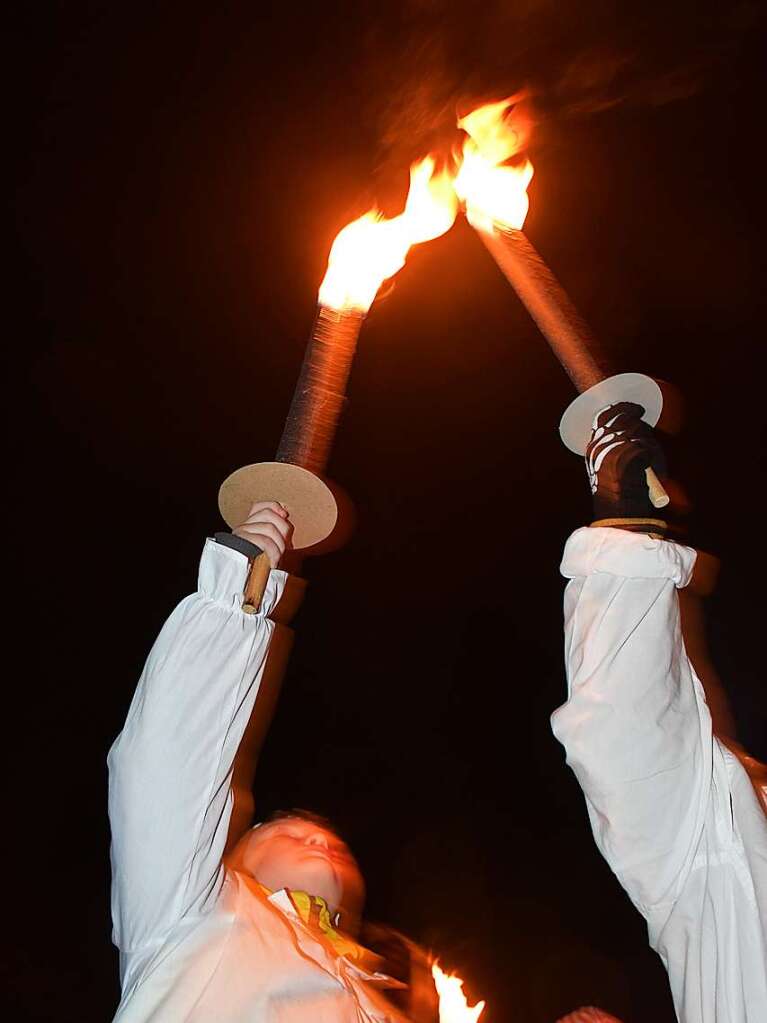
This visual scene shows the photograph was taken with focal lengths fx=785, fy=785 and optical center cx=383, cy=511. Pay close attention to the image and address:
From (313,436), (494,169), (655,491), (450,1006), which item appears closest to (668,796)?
(655,491)

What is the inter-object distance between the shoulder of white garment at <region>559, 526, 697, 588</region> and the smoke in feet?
10.7

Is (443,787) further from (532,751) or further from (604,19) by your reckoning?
(604,19)

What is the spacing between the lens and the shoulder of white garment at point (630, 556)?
1.90 m

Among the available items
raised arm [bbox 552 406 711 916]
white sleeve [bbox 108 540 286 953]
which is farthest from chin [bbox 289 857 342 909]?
raised arm [bbox 552 406 711 916]

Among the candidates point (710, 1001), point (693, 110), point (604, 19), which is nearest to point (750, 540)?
point (693, 110)

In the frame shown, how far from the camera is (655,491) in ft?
6.65

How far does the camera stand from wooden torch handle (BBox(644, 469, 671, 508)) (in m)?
2.01

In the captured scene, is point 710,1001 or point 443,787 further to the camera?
point 443,787

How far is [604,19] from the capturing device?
4551 millimetres

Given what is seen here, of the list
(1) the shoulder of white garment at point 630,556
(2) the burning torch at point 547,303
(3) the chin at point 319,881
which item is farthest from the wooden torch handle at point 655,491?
(3) the chin at point 319,881

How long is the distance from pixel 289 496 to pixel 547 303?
3.04 feet

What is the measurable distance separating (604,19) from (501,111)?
6.31ft

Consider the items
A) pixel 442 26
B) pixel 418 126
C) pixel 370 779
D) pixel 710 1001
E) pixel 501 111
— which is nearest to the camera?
pixel 710 1001

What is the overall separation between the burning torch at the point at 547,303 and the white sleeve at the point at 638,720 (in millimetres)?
259
